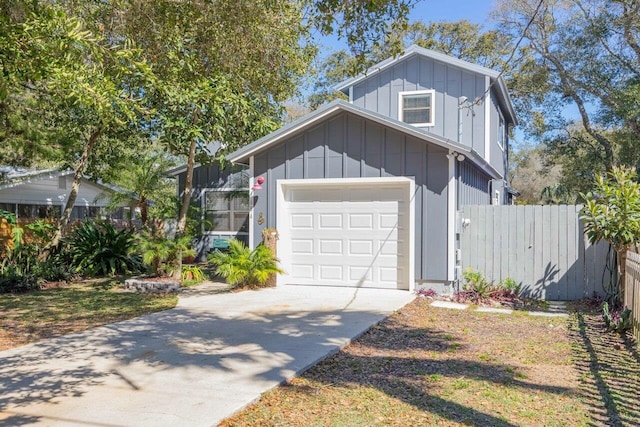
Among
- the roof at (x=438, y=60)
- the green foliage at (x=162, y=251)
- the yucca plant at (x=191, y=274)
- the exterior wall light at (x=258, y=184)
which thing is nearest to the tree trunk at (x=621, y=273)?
the roof at (x=438, y=60)

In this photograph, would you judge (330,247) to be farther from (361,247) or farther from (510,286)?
(510,286)

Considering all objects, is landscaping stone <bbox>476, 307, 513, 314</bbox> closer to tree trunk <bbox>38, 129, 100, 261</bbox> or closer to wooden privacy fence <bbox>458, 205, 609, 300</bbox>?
wooden privacy fence <bbox>458, 205, 609, 300</bbox>

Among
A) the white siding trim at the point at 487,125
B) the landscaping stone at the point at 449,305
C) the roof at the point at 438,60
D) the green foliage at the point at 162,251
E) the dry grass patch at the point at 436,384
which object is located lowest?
the dry grass patch at the point at 436,384

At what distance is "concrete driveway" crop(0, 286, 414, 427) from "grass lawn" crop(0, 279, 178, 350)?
0.46 metres

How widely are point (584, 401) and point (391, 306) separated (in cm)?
460

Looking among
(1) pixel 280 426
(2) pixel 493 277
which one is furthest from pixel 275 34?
(1) pixel 280 426

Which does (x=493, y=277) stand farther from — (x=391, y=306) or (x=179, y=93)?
(x=179, y=93)

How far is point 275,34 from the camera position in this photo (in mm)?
10234

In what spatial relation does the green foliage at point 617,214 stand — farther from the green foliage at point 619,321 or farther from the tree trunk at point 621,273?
the green foliage at point 619,321

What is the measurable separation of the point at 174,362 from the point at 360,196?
20.6 ft

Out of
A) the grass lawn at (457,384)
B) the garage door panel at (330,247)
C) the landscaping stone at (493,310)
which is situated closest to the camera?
the grass lawn at (457,384)

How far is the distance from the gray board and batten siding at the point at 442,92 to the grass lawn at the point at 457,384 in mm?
8084

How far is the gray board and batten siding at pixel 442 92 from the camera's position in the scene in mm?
14391

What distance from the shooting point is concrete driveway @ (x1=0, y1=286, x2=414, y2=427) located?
13.4ft
